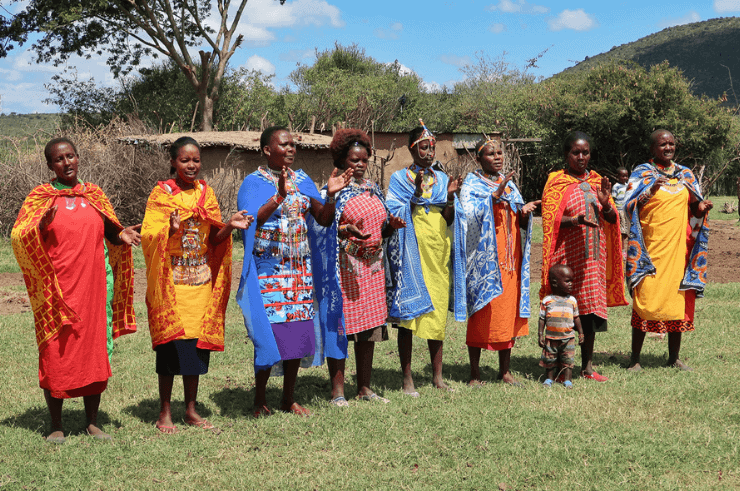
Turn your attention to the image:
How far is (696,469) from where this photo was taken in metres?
4.23

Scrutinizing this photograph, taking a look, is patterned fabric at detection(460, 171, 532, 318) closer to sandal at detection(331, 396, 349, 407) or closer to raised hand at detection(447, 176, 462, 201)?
raised hand at detection(447, 176, 462, 201)

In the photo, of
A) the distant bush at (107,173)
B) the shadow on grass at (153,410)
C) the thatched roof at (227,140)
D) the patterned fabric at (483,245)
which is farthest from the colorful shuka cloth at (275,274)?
the distant bush at (107,173)

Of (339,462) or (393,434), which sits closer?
(339,462)

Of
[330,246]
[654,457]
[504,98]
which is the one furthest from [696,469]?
[504,98]

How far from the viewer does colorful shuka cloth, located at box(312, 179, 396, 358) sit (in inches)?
214

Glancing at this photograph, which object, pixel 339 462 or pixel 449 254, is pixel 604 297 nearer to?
pixel 449 254

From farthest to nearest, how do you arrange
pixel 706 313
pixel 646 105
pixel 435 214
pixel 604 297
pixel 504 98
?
pixel 504 98 → pixel 646 105 → pixel 706 313 → pixel 604 297 → pixel 435 214

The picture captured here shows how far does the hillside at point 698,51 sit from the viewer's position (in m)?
75.4

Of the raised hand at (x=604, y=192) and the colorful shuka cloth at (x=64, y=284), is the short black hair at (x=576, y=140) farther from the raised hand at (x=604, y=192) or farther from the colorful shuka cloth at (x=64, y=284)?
the colorful shuka cloth at (x=64, y=284)

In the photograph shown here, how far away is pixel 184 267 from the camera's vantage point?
489 centimetres

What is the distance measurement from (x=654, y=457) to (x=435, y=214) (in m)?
2.56

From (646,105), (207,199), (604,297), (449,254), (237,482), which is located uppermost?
(646,105)

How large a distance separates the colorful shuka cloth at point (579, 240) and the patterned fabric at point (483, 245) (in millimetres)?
243

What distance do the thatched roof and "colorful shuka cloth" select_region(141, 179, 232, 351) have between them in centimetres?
1218
